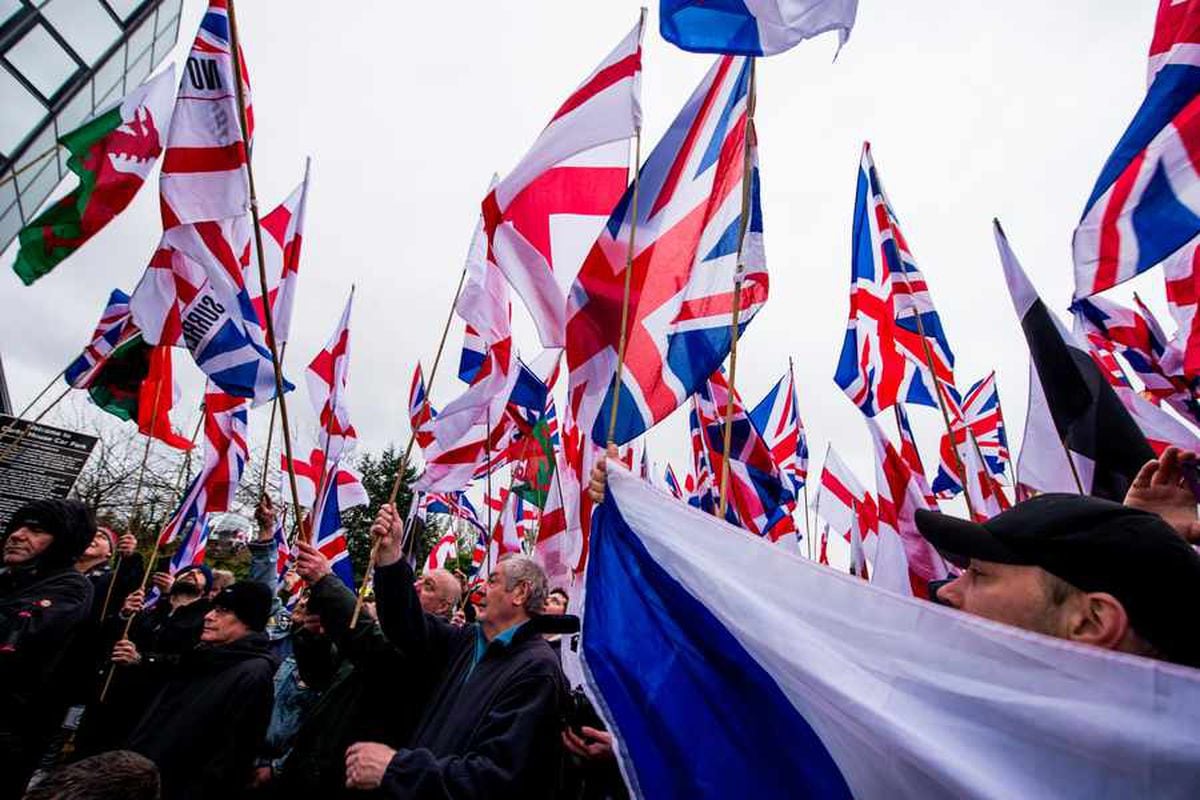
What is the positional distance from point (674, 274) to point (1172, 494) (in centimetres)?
222

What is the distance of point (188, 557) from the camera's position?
5.85 metres

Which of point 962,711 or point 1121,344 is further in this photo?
point 1121,344

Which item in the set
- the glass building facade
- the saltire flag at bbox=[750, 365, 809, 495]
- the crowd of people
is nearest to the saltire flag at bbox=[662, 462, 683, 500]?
the saltire flag at bbox=[750, 365, 809, 495]

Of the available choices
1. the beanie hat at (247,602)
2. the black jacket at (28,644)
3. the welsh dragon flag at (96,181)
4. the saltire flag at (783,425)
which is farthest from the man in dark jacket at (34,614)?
the saltire flag at (783,425)

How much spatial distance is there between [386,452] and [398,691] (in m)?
30.2

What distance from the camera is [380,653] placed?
3357 millimetres

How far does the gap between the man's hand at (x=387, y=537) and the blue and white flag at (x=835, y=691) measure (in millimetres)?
1379

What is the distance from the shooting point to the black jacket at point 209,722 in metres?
3.13

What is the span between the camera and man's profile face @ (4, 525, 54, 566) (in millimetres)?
3535

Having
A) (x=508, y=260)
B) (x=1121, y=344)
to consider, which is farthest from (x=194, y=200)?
(x=1121, y=344)

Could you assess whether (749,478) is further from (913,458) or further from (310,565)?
(310,565)

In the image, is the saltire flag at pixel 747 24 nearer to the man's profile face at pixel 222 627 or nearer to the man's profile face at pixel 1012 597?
the man's profile face at pixel 1012 597

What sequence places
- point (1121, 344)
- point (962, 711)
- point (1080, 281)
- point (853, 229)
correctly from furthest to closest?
point (1121, 344) < point (853, 229) < point (1080, 281) < point (962, 711)

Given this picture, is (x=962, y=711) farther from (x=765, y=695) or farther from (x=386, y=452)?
(x=386, y=452)
